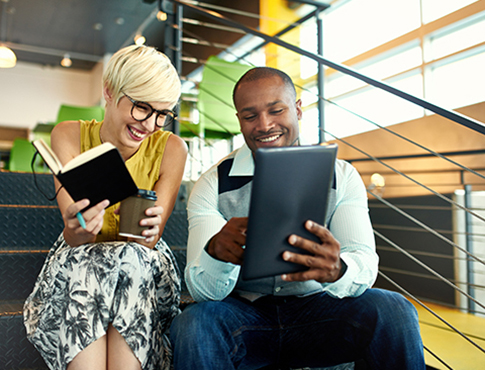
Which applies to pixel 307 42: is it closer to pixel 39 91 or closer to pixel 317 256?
pixel 317 256

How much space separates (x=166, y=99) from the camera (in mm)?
1436

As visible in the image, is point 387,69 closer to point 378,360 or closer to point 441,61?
point 441,61

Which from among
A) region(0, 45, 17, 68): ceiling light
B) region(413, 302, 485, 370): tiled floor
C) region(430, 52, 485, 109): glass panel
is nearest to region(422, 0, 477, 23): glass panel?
region(430, 52, 485, 109): glass panel

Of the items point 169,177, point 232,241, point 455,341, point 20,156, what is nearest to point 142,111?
point 169,177

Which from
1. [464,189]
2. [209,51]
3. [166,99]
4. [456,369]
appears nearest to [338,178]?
[166,99]

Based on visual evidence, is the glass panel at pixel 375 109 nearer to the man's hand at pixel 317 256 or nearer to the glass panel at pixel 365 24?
the glass panel at pixel 365 24

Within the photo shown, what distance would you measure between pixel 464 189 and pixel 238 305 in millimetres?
3226

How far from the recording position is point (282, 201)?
35.7 inches

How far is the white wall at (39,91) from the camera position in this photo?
941 centimetres

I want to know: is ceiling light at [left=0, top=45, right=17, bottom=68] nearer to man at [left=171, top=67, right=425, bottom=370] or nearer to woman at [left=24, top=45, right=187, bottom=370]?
woman at [left=24, top=45, right=187, bottom=370]

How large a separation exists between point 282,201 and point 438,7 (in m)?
4.11

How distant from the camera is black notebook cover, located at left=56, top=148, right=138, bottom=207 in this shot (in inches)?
40.8

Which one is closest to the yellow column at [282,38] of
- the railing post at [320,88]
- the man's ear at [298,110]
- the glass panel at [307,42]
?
the glass panel at [307,42]

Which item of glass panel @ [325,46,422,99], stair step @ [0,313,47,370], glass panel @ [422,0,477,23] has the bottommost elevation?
stair step @ [0,313,47,370]
